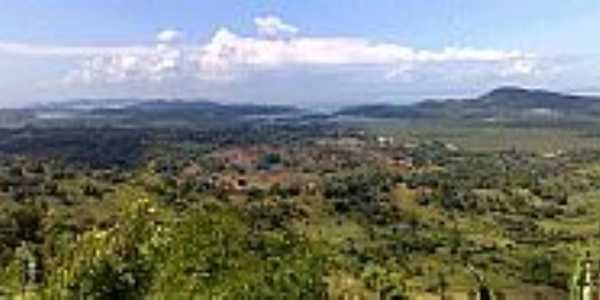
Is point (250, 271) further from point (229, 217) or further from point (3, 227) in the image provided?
point (3, 227)

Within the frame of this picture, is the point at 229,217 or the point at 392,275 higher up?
the point at 229,217

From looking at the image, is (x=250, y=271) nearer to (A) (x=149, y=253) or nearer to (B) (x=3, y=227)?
(A) (x=149, y=253)

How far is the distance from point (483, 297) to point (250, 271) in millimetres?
15483

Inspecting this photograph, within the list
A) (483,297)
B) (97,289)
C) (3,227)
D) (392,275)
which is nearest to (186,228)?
(97,289)

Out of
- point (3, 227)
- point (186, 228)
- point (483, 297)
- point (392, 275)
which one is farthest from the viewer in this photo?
point (392, 275)

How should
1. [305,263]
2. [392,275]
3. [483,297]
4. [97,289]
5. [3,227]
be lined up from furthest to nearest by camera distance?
[392,275] → [3,227] → [305,263] → [97,289] → [483,297]

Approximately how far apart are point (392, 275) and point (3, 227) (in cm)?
6387

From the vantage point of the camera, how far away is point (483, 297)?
40312 millimetres

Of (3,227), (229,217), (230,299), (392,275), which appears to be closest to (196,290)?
(230,299)

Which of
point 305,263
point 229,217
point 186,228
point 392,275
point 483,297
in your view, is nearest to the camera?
point 483,297

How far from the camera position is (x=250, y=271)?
52.9 metres

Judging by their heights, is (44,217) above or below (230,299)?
below

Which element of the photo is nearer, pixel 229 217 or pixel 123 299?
pixel 123 299

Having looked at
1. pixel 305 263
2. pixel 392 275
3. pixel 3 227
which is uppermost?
pixel 305 263
